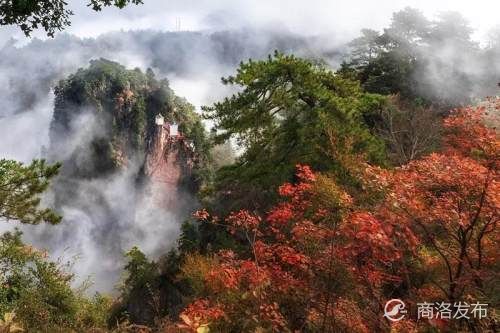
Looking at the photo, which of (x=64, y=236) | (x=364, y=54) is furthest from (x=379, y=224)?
(x=64, y=236)

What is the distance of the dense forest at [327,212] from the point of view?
212 inches

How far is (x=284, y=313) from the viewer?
680 cm

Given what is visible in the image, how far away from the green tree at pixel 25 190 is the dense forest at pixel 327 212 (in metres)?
0.03

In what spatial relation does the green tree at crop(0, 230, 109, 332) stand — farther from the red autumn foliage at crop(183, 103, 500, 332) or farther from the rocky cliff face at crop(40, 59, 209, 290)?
the rocky cliff face at crop(40, 59, 209, 290)

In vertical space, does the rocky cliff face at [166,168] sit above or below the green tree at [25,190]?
above

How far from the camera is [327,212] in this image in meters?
8.99

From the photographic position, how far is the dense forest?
17.6 feet

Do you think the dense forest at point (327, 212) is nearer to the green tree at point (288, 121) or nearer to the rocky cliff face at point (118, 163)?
the green tree at point (288, 121)

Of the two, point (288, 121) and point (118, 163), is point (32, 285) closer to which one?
point (288, 121)

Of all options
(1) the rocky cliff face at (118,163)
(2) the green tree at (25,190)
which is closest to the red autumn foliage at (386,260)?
(2) the green tree at (25,190)

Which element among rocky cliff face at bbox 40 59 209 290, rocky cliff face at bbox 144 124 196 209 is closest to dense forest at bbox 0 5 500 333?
rocky cliff face at bbox 144 124 196 209

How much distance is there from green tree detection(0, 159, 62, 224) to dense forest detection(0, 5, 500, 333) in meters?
0.03

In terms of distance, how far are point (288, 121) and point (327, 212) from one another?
6.03 metres

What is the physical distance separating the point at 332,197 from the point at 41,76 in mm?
89411
